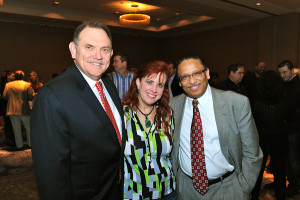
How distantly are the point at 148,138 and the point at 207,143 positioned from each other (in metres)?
0.40

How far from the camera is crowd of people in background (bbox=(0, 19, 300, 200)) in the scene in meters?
1.14

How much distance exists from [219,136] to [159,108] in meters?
0.48

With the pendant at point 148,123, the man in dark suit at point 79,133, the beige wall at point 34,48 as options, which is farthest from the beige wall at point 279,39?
the man in dark suit at point 79,133

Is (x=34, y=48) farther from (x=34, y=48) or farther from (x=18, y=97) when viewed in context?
(x=18, y=97)

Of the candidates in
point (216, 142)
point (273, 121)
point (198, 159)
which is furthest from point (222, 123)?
point (273, 121)

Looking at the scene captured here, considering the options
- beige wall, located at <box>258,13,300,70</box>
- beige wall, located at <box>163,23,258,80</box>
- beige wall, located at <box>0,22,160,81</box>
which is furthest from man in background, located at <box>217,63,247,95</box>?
beige wall, located at <box>0,22,160,81</box>

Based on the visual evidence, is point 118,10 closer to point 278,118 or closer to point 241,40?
point 241,40

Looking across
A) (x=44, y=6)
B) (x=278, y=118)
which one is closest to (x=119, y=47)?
(x=44, y=6)

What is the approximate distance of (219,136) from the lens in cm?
160

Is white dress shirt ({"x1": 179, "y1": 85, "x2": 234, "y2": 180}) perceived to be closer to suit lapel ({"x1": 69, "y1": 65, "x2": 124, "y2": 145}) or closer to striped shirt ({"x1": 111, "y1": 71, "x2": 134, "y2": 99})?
suit lapel ({"x1": 69, "y1": 65, "x2": 124, "y2": 145})

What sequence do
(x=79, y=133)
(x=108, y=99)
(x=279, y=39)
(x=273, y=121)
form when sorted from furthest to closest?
(x=279, y=39), (x=273, y=121), (x=108, y=99), (x=79, y=133)

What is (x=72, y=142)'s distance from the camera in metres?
1.19

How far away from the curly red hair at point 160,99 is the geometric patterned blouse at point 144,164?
0.40 feet

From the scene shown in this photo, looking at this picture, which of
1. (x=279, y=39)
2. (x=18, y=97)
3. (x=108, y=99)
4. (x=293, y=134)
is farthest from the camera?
(x=279, y=39)
